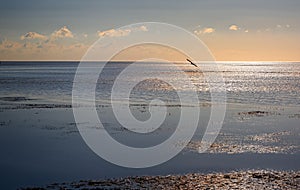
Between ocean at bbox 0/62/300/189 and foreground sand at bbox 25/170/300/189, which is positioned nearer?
foreground sand at bbox 25/170/300/189

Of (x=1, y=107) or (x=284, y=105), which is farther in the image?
(x=284, y=105)

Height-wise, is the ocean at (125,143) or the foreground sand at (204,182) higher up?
the ocean at (125,143)

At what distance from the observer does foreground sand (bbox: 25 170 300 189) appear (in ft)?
60.2

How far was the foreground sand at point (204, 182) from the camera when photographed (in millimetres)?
18344

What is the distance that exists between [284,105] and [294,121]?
14818 mm

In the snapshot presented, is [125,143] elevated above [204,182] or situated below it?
above

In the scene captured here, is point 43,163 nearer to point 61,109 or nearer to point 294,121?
point 61,109

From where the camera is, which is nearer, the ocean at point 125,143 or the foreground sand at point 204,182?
the foreground sand at point 204,182

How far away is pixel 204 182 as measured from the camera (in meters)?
19.1

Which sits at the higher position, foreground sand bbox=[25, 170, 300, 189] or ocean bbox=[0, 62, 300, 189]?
ocean bbox=[0, 62, 300, 189]

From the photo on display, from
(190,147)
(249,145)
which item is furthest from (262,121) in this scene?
(190,147)

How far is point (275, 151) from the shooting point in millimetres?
25719

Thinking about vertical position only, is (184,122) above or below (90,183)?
above

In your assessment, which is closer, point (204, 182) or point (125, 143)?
point (204, 182)
